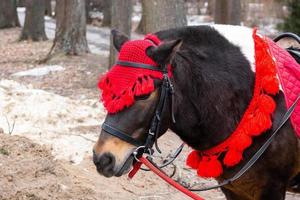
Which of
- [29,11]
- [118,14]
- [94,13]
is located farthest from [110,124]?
[94,13]

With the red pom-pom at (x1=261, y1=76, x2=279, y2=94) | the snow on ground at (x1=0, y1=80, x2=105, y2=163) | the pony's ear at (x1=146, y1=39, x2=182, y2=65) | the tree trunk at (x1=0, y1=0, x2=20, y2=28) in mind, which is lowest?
the tree trunk at (x1=0, y1=0, x2=20, y2=28)

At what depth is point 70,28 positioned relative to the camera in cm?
1370

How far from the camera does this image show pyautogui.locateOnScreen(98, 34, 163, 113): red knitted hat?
296 cm

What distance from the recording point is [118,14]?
1024cm

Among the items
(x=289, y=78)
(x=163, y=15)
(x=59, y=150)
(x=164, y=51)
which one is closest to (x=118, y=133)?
(x=164, y=51)

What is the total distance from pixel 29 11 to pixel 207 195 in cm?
1418

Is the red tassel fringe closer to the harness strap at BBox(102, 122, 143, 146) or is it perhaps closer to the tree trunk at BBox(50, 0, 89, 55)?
the harness strap at BBox(102, 122, 143, 146)

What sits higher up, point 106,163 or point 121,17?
point 106,163

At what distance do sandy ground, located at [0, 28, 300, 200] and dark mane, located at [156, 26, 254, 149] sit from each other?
208cm

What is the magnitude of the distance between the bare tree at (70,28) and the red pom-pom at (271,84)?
423 inches

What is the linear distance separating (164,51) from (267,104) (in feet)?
2.54

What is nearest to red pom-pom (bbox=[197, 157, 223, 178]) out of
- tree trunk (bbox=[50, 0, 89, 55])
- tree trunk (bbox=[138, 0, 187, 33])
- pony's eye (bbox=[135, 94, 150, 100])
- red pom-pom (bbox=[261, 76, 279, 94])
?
red pom-pom (bbox=[261, 76, 279, 94])

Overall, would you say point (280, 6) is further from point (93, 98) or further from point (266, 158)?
point (266, 158)

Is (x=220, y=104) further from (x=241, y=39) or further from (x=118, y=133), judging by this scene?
(x=118, y=133)
